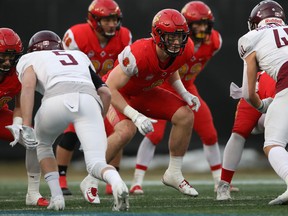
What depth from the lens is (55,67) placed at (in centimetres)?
495

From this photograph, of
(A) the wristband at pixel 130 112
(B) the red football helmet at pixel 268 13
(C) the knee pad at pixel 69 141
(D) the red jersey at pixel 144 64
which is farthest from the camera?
(C) the knee pad at pixel 69 141

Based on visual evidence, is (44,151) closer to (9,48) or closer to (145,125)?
(145,125)

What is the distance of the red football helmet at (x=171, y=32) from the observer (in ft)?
18.1

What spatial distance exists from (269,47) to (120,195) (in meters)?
1.32

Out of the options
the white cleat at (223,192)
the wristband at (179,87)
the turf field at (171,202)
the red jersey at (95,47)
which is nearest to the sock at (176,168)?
the turf field at (171,202)

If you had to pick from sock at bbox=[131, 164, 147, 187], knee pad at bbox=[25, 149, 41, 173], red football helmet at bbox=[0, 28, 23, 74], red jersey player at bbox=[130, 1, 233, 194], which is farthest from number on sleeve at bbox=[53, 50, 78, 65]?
sock at bbox=[131, 164, 147, 187]

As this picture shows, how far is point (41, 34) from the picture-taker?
5.40m

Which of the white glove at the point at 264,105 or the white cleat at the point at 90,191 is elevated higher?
the white glove at the point at 264,105

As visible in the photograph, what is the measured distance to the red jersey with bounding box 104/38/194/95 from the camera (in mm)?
5637

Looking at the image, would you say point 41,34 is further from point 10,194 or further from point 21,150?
point 21,150

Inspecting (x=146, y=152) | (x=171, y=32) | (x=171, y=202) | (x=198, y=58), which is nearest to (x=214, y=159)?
(x=146, y=152)

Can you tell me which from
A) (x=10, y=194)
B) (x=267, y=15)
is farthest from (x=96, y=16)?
(x=267, y=15)

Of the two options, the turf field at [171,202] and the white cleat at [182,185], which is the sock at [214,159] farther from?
the white cleat at [182,185]

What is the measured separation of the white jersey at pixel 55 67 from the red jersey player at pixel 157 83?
56cm
